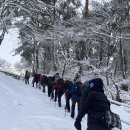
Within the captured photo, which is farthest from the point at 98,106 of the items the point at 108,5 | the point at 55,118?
the point at 108,5

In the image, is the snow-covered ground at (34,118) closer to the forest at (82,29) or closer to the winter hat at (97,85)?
the winter hat at (97,85)

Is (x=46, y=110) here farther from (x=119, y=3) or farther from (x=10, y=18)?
(x=119, y=3)

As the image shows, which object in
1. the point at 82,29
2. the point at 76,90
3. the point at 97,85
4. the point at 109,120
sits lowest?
the point at 109,120

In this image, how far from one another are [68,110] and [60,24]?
20438 mm

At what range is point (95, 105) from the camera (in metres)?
7.11

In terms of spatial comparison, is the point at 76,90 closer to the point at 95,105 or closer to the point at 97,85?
the point at 97,85

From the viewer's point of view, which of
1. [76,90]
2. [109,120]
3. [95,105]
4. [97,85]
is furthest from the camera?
[76,90]

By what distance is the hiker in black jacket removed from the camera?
700 cm

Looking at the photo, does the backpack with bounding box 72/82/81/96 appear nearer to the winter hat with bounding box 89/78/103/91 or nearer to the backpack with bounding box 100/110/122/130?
the winter hat with bounding box 89/78/103/91

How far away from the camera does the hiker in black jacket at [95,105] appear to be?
700 centimetres

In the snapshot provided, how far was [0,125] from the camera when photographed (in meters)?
11.9

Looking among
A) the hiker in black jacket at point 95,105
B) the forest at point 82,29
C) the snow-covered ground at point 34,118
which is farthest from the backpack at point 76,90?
the hiker in black jacket at point 95,105

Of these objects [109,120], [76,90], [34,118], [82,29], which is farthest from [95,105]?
[82,29]

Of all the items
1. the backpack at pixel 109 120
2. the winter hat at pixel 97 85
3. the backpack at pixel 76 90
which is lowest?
the backpack at pixel 109 120
